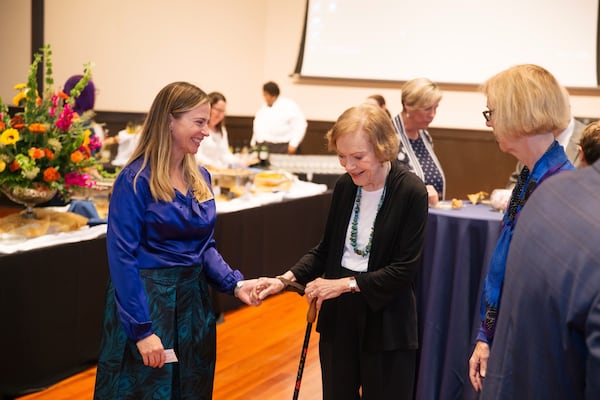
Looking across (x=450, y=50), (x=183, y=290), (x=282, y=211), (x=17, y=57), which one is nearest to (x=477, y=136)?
(x=450, y=50)

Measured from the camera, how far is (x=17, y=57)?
26.4 feet

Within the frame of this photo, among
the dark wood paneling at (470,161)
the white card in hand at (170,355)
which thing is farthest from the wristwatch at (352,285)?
the dark wood paneling at (470,161)

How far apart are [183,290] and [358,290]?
532 millimetres

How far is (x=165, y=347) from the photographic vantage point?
2.19 m

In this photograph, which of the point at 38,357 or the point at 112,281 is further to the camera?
the point at 38,357

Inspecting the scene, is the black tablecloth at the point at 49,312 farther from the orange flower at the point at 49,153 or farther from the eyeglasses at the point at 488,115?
the eyeglasses at the point at 488,115

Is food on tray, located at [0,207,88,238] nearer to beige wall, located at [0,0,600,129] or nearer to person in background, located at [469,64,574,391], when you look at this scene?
person in background, located at [469,64,574,391]

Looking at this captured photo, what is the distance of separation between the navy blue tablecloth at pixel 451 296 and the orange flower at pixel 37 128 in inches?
70.9

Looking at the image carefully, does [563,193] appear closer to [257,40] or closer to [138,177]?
[138,177]

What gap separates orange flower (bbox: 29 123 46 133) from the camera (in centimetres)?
329

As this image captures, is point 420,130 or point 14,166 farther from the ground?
point 420,130

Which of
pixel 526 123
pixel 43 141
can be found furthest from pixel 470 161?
pixel 526 123

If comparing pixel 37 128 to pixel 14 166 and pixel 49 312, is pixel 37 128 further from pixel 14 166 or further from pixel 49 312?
pixel 49 312

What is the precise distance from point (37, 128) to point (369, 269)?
5.88ft
